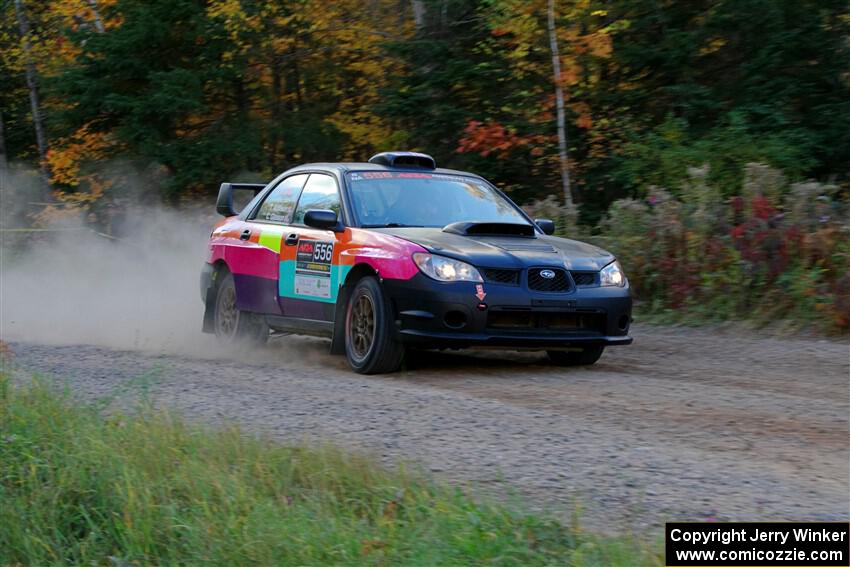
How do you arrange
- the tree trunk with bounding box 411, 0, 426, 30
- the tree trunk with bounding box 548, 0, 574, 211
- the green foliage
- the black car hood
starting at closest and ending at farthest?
the black car hood → the green foliage → the tree trunk with bounding box 548, 0, 574, 211 → the tree trunk with bounding box 411, 0, 426, 30

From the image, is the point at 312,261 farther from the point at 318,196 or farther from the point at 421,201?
the point at 421,201

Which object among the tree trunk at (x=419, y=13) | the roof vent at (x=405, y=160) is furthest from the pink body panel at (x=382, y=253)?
the tree trunk at (x=419, y=13)

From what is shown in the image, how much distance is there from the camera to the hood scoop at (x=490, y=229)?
9141 millimetres

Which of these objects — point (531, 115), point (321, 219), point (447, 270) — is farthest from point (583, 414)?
point (531, 115)

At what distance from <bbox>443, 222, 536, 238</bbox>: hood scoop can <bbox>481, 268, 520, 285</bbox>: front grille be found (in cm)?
66

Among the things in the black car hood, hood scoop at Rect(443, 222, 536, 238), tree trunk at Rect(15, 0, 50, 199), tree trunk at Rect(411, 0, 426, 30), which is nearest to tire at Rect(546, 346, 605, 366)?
the black car hood

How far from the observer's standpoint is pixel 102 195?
25594 mm

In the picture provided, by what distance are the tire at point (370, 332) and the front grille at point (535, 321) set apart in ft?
2.47

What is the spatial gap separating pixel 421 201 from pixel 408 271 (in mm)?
1343

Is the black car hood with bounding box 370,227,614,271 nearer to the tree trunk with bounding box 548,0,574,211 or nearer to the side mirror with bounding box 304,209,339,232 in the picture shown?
the side mirror with bounding box 304,209,339,232

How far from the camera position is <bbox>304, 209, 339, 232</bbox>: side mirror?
9.13m

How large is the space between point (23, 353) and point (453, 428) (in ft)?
19.1

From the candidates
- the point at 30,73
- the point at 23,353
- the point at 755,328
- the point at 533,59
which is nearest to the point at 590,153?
the point at 533,59

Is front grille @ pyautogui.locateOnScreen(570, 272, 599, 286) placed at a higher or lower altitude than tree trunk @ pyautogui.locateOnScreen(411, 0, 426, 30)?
lower
